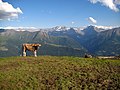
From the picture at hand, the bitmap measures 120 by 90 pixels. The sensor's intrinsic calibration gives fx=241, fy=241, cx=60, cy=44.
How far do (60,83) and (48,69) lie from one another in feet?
14.7

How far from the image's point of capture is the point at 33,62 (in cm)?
3753

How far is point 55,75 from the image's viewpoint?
32344 mm

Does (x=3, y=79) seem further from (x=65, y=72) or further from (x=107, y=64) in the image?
(x=107, y=64)

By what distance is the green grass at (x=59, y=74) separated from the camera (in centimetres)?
2980

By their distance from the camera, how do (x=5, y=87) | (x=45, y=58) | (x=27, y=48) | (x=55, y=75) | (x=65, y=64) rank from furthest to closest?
(x=27, y=48) < (x=45, y=58) < (x=65, y=64) < (x=55, y=75) < (x=5, y=87)

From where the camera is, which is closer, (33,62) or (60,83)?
(60,83)

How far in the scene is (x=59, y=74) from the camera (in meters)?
32.7

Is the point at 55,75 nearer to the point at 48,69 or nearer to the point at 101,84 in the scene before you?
the point at 48,69

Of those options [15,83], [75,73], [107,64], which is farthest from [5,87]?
[107,64]

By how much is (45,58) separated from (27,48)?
11.4m

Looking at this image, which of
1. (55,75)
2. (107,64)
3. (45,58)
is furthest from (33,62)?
(107,64)

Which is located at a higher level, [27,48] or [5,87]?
[27,48]

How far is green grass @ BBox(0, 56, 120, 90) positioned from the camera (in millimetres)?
29797

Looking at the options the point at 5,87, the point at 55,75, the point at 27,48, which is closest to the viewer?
the point at 5,87
